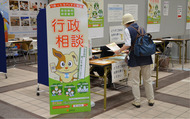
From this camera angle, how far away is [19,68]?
26.2 ft

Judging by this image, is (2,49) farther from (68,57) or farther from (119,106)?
(119,106)

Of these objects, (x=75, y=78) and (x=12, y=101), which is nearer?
(x=75, y=78)

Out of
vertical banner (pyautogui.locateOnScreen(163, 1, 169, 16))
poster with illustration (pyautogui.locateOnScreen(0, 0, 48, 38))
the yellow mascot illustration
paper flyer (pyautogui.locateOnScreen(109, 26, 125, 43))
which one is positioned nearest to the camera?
the yellow mascot illustration

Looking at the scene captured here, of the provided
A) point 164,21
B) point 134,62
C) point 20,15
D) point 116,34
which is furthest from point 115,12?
point 20,15

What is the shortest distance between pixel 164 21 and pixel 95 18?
2928 mm

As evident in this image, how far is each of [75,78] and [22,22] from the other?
7.46 metres

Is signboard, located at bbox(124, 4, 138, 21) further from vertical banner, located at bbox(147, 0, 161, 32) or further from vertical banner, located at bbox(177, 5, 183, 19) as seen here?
vertical banner, located at bbox(177, 5, 183, 19)

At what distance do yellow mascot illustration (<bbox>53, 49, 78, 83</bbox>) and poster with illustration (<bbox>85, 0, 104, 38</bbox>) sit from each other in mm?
822

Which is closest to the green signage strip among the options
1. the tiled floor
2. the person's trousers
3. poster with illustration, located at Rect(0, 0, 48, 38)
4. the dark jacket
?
the dark jacket

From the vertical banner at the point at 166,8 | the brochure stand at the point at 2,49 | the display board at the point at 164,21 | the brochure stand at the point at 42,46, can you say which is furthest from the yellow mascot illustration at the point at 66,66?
the vertical banner at the point at 166,8

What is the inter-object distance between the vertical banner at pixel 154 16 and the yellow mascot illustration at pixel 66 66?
288 centimetres

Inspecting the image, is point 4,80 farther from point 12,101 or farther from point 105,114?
point 105,114

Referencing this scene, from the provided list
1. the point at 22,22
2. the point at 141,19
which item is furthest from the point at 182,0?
the point at 22,22

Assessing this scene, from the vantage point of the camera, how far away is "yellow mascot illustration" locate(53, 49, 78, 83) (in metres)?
3.62
